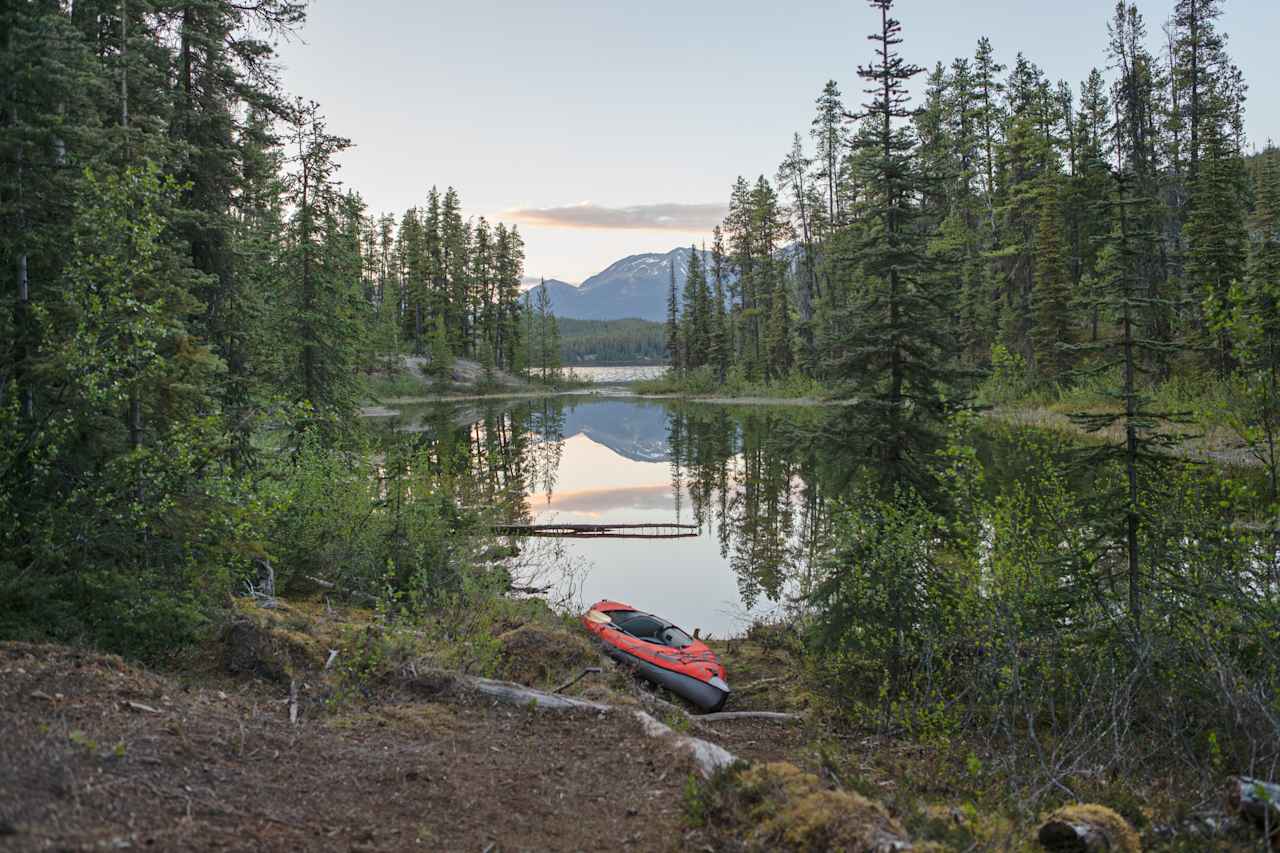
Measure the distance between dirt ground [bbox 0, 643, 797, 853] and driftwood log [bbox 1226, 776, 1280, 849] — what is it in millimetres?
3283

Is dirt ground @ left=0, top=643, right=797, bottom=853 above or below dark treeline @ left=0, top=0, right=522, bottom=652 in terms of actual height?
below

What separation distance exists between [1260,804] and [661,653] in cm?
729

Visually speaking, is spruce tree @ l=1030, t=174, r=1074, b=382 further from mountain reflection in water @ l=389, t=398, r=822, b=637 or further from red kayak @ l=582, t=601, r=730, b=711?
red kayak @ l=582, t=601, r=730, b=711

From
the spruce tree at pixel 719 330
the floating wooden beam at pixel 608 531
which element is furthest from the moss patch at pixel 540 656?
the spruce tree at pixel 719 330

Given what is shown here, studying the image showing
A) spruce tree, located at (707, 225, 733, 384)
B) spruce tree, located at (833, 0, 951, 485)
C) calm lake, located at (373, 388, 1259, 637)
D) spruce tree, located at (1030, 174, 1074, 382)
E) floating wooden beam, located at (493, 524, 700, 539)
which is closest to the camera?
spruce tree, located at (833, 0, 951, 485)

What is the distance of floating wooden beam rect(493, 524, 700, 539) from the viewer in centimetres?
1988

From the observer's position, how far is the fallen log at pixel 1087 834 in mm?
4301

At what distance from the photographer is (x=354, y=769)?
5316mm

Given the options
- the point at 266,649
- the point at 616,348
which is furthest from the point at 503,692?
the point at 616,348

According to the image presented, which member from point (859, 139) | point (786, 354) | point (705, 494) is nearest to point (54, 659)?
point (859, 139)

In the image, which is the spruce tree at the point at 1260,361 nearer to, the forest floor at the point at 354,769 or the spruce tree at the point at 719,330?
the forest floor at the point at 354,769

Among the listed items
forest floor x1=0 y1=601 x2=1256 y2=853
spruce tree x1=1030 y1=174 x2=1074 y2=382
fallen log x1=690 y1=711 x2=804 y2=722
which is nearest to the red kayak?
fallen log x1=690 y1=711 x2=804 y2=722

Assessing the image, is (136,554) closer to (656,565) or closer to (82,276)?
(82,276)

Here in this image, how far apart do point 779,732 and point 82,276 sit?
9116 mm
